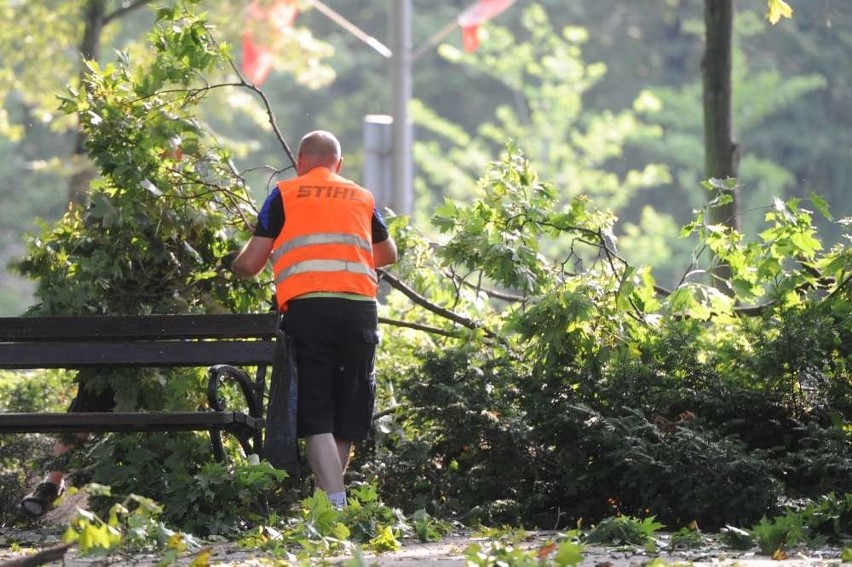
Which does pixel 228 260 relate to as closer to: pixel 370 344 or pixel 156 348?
pixel 156 348

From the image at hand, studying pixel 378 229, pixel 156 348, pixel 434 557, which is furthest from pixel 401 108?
pixel 434 557

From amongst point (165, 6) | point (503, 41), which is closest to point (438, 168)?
point (503, 41)

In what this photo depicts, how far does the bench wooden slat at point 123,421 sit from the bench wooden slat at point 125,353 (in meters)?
0.40

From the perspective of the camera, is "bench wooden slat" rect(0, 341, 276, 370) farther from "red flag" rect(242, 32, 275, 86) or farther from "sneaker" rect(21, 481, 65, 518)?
"red flag" rect(242, 32, 275, 86)

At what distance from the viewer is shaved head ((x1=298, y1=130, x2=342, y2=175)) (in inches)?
291

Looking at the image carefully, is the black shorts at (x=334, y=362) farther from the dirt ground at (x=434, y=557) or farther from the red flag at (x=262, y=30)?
the red flag at (x=262, y=30)

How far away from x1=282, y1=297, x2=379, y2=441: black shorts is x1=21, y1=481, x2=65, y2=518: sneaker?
4.91ft

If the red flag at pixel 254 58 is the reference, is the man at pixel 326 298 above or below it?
below

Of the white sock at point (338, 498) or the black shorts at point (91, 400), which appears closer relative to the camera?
the white sock at point (338, 498)

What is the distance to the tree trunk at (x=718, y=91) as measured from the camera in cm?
1127

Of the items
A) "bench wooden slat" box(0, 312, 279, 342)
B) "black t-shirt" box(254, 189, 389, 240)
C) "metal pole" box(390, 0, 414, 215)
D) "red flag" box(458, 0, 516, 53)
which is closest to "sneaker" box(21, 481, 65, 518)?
"bench wooden slat" box(0, 312, 279, 342)

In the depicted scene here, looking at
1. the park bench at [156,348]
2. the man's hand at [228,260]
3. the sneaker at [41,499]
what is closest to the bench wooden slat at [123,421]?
the park bench at [156,348]

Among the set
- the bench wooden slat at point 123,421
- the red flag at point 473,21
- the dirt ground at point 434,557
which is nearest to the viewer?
the dirt ground at point 434,557

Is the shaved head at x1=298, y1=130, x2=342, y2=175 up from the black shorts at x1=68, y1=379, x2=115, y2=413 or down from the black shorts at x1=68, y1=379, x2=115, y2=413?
up
